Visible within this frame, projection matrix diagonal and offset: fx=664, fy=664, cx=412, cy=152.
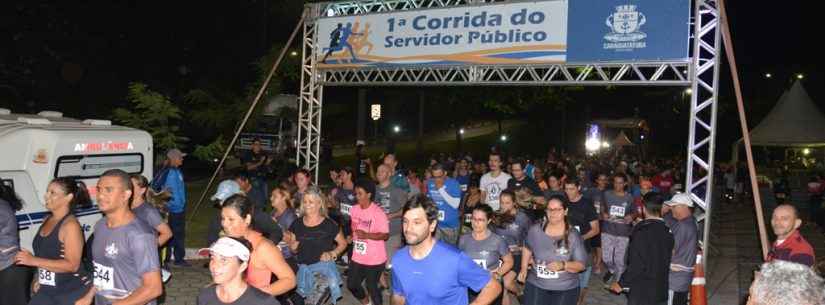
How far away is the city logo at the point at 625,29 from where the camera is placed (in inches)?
417

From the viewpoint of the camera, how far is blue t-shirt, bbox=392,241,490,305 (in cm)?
399

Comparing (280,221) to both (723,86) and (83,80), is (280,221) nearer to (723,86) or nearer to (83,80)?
(83,80)

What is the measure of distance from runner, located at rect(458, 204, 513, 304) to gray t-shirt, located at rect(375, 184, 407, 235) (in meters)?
2.69

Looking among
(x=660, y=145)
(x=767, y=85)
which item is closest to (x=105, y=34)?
(x=660, y=145)

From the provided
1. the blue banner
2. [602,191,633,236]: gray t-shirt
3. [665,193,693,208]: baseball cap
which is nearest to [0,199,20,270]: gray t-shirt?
[665,193,693,208]: baseball cap

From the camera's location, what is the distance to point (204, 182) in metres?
25.0

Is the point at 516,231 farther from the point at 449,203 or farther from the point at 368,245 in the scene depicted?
the point at 449,203

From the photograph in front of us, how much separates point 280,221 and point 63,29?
19522 millimetres

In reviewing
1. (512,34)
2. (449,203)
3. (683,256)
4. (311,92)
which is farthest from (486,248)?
(311,92)

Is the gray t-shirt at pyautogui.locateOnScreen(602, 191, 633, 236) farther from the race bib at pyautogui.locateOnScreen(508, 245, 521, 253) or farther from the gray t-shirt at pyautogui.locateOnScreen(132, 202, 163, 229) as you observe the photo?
the gray t-shirt at pyautogui.locateOnScreen(132, 202, 163, 229)

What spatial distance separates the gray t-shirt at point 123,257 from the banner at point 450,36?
8.41 metres

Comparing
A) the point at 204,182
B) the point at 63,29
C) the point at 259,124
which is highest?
the point at 63,29

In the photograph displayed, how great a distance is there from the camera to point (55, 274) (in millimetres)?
4812

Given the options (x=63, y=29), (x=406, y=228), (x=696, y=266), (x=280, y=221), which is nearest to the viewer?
(x=406, y=228)
